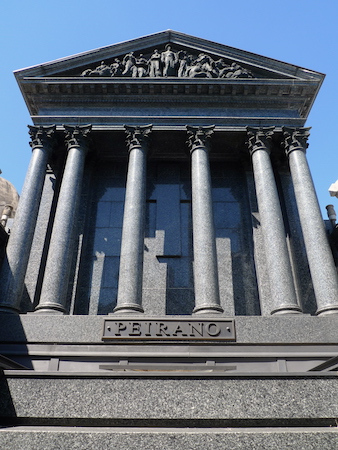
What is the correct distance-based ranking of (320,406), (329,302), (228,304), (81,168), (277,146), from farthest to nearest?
(277,146) < (81,168) < (228,304) < (329,302) < (320,406)

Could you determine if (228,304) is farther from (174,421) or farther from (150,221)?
(174,421)

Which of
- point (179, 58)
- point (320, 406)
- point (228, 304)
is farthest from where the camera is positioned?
point (179, 58)

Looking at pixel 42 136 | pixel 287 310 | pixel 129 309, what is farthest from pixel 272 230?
pixel 42 136

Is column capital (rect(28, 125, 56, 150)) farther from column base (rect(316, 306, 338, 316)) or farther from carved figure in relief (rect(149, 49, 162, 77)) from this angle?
column base (rect(316, 306, 338, 316))

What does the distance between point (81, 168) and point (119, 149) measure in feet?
12.9

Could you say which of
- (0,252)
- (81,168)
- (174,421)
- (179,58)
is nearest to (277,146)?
(179,58)

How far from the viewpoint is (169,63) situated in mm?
24219

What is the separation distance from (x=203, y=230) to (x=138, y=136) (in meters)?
7.33

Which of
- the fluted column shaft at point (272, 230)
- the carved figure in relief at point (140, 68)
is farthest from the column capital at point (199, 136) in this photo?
the carved figure in relief at point (140, 68)

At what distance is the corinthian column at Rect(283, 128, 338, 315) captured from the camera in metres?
16.9

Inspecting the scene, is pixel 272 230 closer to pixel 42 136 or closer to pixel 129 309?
pixel 129 309

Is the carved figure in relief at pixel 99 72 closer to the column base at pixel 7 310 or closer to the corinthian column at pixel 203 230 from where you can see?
the corinthian column at pixel 203 230

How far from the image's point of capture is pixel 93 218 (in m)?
22.6

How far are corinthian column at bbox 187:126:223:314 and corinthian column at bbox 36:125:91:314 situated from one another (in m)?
6.20
